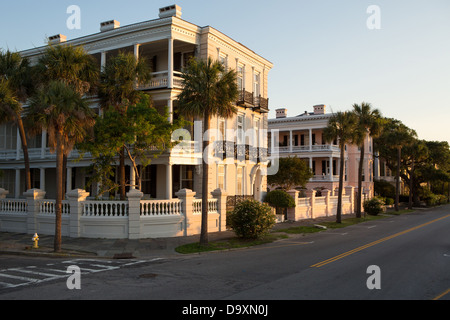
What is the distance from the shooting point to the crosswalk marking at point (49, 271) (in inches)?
424

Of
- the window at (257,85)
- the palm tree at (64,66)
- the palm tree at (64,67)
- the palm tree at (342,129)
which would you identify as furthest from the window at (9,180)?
the palm tree at (342,129)

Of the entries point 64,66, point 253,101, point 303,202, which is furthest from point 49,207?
point 303,202

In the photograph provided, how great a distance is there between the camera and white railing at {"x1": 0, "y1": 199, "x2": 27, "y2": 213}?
830 inches

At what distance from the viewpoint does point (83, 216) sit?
1878 centimetres

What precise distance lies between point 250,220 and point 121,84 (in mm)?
10409

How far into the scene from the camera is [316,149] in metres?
51.3

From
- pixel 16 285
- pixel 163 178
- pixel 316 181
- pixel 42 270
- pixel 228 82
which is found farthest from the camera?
pixel 316 181

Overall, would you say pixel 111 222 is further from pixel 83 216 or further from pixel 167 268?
pixel 167 268

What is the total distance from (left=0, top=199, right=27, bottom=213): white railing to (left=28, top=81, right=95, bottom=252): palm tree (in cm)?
634

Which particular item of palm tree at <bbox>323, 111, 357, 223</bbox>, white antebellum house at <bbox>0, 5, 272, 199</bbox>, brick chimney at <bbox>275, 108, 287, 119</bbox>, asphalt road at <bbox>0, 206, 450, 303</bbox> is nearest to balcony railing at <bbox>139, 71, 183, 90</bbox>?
white antebellum house at <bbox>0, 5, 272, 199</bbox>

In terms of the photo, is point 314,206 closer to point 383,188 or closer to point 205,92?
point 205,92

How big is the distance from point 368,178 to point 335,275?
4762cm

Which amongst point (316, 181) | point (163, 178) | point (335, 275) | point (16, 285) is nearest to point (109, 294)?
point (16, 285)

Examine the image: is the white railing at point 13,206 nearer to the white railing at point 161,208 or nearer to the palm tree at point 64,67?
the palm tree at point 64,67
